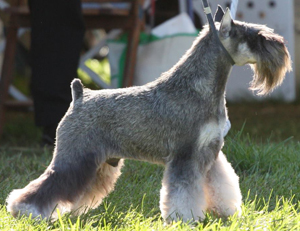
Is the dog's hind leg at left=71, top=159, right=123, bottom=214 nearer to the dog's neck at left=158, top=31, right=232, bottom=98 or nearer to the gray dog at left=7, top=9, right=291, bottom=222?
the gray dog at left=7, top=9, right=291, bottom=222

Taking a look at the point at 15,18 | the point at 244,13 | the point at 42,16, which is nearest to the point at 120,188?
the point at 42,16

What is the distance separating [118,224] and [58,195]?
360mm

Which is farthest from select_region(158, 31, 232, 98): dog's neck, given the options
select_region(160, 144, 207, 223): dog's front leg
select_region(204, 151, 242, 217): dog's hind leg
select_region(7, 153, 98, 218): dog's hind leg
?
select_region(7, 153, 98, 218): dog's hind leg

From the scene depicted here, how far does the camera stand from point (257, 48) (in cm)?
304

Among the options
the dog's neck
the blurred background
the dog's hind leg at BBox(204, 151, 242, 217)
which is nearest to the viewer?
the dog's neck

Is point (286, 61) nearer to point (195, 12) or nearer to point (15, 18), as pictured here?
point (15, 18)

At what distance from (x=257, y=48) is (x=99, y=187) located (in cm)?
118

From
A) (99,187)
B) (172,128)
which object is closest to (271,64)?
(172,128)

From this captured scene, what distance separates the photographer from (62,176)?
3127 millimetres

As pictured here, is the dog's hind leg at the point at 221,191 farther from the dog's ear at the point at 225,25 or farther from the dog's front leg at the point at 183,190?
the dog's ear at the point at 225,25

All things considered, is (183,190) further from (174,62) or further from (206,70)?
(174,62)

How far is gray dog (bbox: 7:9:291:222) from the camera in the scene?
3.05 metres

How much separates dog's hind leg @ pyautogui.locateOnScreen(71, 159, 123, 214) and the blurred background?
181 cm

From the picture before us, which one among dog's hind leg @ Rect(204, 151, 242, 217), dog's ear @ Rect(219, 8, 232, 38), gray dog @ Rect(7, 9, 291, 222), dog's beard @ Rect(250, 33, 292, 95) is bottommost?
dog's hind leg @ Rect(204, 151, 242, 217)
